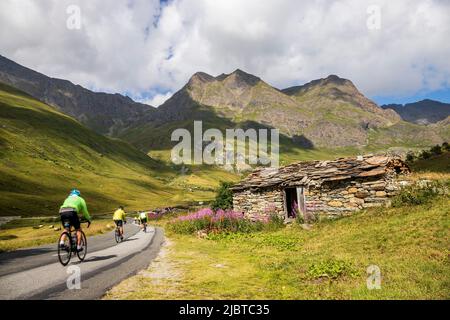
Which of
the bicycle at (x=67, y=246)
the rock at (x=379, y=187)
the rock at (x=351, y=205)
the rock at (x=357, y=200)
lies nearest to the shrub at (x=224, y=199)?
the rock at (x=351, y=205)

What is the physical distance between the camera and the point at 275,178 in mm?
27328

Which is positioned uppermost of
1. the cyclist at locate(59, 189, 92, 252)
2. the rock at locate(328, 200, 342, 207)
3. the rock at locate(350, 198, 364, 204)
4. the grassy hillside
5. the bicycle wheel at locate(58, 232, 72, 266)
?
the grassy hillside

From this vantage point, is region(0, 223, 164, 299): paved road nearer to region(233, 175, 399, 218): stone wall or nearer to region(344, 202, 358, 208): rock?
region(233, 175, 399, 218): stone wall

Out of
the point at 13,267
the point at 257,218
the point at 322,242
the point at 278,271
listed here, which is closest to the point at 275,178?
the point at 257,218

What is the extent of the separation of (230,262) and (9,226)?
51742mm

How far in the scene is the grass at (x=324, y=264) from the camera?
350 inches

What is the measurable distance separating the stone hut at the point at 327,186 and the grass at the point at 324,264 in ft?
6.97

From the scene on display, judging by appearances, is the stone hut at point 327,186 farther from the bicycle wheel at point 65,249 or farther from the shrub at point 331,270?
the bicycle wheel at point 65,249

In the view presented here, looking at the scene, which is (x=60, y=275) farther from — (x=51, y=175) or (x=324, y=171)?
(x=51, y=175)

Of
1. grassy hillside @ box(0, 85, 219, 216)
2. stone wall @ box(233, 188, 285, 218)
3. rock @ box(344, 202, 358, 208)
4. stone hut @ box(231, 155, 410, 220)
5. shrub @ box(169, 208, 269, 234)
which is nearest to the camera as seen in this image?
stone hut @ box(231, 155, 410, 220)

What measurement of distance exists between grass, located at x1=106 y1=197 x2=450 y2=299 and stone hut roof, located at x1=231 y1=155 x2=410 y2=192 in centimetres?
327

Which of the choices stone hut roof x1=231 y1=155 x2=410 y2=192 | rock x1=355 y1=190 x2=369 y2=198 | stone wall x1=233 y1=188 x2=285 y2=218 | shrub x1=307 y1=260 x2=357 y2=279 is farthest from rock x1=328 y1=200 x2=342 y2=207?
shrub x1=307 y1=260 x2=357 y2=279

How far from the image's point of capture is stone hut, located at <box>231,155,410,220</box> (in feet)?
70.3
